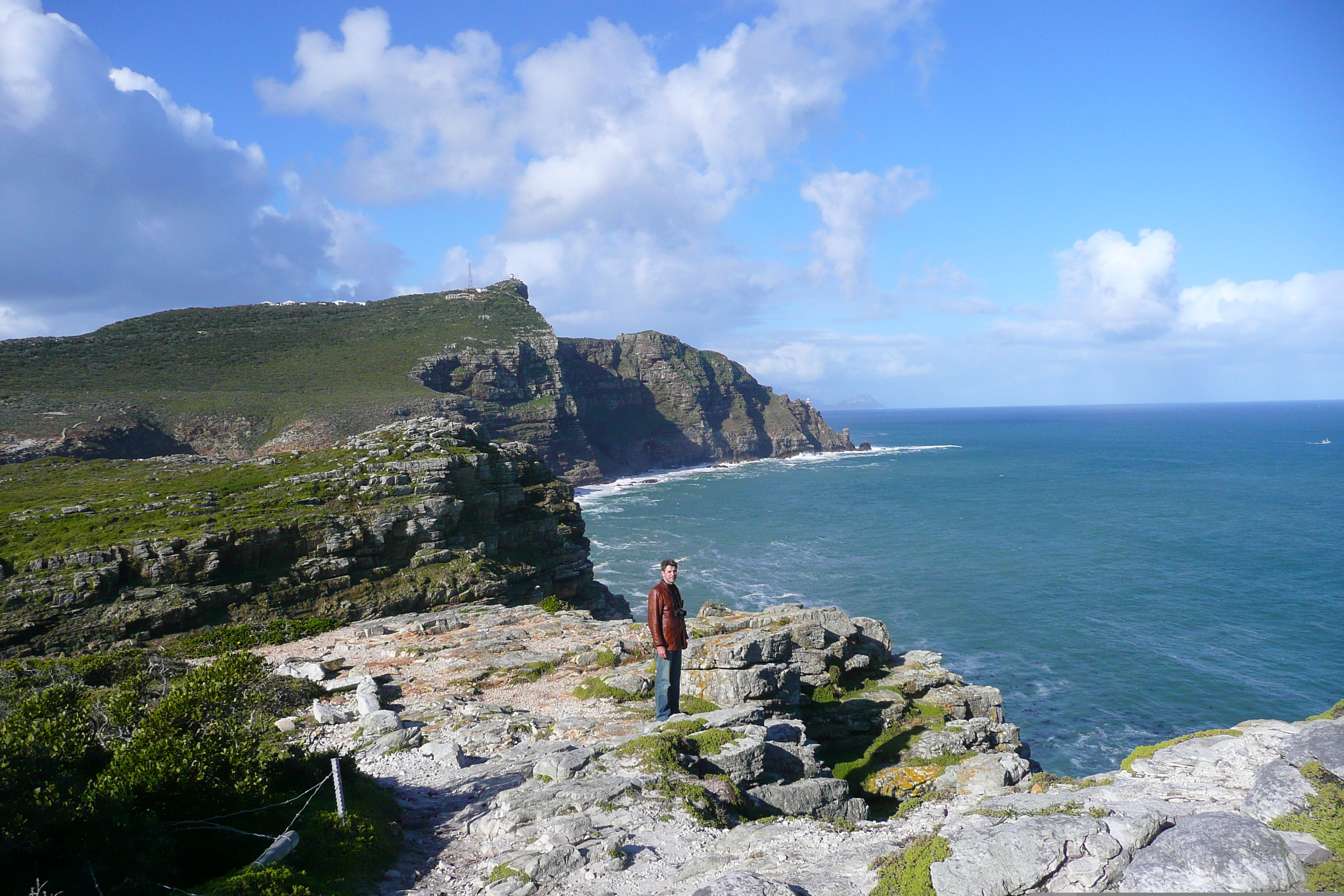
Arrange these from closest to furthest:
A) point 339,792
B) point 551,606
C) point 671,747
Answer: point 339,792
point 671,747
point 551,606

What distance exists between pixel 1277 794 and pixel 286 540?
31082 millimetres

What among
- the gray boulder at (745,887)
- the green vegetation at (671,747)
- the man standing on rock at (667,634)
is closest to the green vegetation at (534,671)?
the man standing on rock at (667,634)

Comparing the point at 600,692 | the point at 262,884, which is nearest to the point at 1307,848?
the point at 262,884

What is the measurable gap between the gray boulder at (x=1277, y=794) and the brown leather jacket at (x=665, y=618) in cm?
815

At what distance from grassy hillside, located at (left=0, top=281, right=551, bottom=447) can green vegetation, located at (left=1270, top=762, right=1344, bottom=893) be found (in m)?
81.0

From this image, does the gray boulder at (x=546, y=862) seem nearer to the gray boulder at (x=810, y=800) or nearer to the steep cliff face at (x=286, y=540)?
the gray boulder at (x=810, y=800)

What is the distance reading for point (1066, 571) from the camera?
175 ft

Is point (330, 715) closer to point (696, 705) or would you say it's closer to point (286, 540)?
point (696, 705)

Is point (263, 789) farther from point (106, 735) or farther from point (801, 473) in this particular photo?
point (801, 473)

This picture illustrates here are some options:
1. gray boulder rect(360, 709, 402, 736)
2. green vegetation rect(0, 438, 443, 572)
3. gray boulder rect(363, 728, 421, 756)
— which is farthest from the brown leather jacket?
green vegetation rect(0, 438, 443, 572)

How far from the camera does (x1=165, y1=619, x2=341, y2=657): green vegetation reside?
21.9 metres

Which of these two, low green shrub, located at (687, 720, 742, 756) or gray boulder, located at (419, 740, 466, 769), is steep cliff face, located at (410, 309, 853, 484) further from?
low green shrub, located at (687, 720, 742, 756)

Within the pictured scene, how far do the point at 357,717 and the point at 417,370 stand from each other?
302ft

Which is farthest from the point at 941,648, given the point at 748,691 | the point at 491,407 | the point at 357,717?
the point at 491,407
